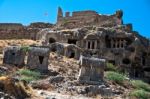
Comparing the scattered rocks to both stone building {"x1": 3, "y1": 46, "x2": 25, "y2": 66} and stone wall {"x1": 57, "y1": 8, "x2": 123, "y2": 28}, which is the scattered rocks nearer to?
stone building {"x1": 3, "y1": 46, "x2": 25, "y2": 66}

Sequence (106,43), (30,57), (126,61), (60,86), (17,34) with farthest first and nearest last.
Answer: (17,34) → (106,43) → (126,61) → (30,57) → (60,86)

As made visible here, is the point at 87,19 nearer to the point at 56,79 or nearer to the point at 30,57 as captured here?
the point at 30,57

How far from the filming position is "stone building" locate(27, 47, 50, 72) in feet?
127

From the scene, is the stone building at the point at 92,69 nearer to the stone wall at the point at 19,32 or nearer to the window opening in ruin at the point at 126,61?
the window opening in ruin at the point at 126,61

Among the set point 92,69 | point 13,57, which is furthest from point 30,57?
point 92,69

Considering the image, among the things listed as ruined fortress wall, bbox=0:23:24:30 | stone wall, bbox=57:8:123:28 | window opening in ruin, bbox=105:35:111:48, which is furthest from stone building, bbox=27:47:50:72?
ruined fortress wall, bbox=0:23:24:30

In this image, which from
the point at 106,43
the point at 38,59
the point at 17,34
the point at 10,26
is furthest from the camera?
the point at 10,26

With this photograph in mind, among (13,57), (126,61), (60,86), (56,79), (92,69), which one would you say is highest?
(126,61)

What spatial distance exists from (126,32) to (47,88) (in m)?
28.2

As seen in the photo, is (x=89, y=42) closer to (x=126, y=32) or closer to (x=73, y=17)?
(x=126, y=32)

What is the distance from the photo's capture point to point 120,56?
5412 centimetres

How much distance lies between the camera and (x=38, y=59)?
39.0 m

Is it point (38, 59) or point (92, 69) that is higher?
point (38, 59)

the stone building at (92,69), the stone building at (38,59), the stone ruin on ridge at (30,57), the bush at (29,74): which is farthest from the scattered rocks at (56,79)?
the stone building at (38,59)
